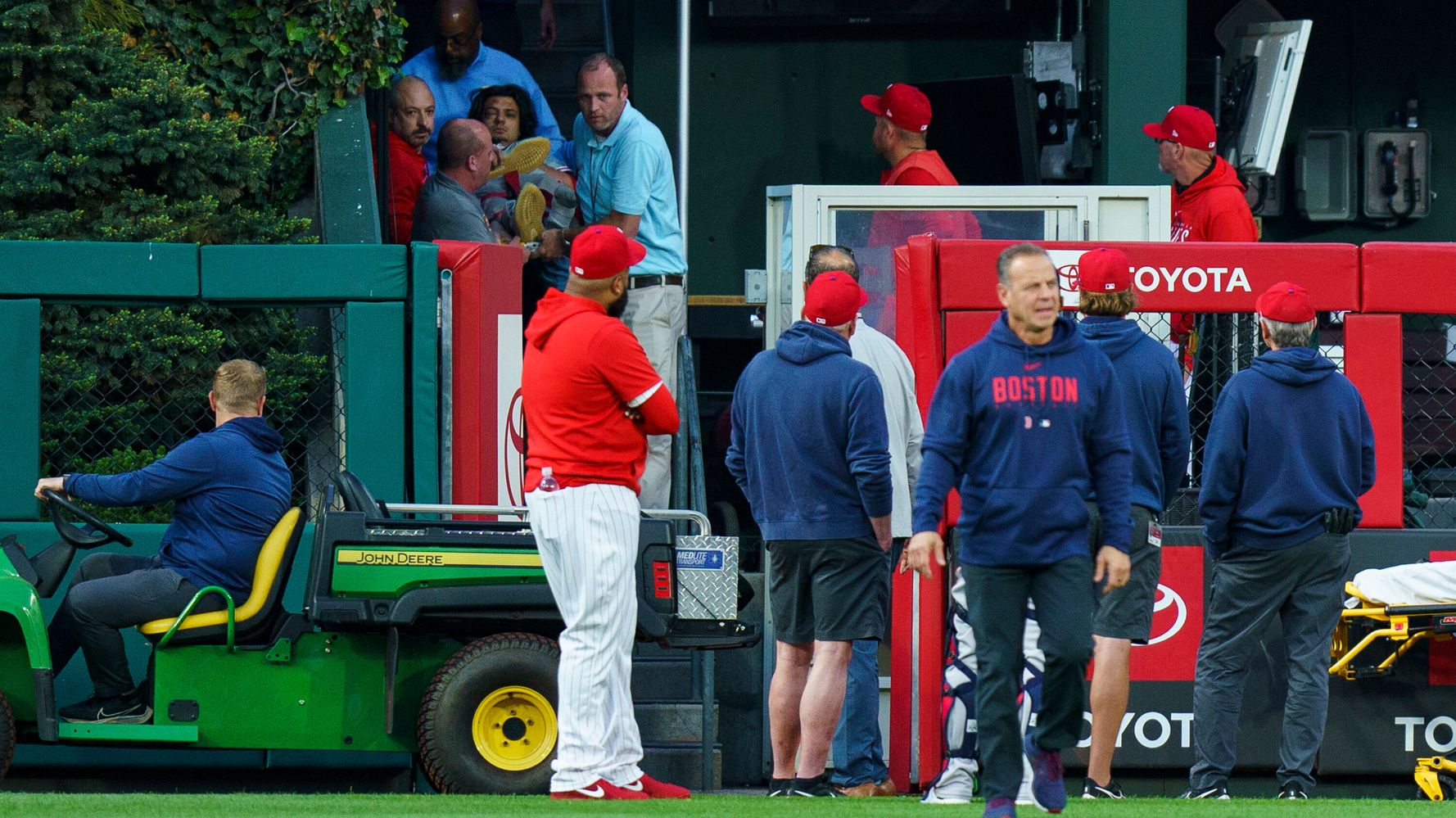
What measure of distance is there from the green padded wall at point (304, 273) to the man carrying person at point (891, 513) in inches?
75.8

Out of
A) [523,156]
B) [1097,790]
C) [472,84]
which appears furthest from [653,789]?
[472,84]

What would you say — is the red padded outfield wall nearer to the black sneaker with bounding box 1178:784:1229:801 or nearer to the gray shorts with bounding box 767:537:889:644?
the black sneaker with bounding box 1178:784:1229:801

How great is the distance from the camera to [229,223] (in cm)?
971

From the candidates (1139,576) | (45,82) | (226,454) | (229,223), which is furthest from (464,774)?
(45,82)

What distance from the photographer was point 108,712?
768 cm

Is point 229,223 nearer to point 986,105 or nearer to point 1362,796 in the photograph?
point 986,105

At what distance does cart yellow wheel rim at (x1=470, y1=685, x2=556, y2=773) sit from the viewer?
24.8ft

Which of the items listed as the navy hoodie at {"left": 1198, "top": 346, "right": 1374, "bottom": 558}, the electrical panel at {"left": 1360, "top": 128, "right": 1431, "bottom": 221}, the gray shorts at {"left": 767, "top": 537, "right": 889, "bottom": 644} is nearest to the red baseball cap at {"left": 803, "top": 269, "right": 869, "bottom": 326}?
the gray shorts at {"left": 767, "top": 537, "right": 889, "bottom": 644}

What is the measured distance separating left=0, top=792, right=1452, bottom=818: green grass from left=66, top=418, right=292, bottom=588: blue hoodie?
1.00 m

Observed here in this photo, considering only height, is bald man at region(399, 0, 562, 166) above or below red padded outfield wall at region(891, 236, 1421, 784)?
above

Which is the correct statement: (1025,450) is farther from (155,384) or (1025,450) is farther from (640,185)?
(155,384)

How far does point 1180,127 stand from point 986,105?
2437mm

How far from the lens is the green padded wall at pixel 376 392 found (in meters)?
8.78

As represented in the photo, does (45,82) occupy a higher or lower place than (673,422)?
higher
